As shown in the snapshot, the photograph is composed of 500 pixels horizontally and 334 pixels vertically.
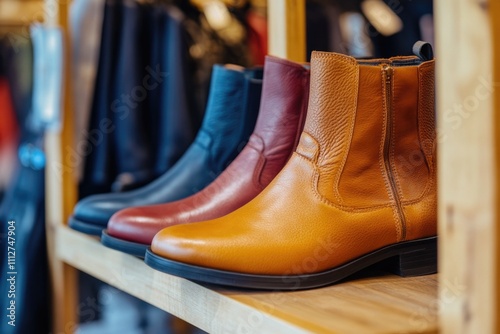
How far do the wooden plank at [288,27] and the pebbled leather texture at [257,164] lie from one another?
0.34 m

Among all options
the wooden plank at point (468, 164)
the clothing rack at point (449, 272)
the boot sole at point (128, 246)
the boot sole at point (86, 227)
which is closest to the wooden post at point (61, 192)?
the boot sole at point (86, 227)

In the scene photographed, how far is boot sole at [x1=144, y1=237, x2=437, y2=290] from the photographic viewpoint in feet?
2.41

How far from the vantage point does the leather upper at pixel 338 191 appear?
0.74 meters

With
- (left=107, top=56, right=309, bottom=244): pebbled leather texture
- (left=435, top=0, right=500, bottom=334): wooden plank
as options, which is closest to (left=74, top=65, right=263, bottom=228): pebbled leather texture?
(left=107, top=56, right=309, bottom=244): pebbled leather texture

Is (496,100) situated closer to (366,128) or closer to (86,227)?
(366,128)

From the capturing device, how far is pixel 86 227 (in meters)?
1.21

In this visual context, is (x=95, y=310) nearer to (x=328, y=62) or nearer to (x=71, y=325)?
(x=71, y=325)

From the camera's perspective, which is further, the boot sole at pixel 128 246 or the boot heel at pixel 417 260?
the boot sole at pixel 128 246

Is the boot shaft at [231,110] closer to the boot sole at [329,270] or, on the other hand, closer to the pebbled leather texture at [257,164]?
the pebbled leather texture at [257,164]

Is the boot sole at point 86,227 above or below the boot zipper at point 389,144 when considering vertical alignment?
below

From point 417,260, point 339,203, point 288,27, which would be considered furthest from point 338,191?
point 288,27

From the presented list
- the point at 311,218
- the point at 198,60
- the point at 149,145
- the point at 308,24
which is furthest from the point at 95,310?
the point at 311,218

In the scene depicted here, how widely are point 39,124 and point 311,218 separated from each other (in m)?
0.93

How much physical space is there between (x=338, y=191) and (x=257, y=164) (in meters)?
0.16
